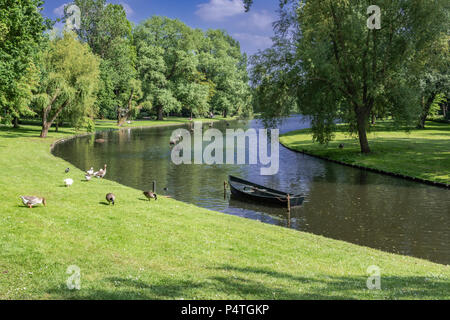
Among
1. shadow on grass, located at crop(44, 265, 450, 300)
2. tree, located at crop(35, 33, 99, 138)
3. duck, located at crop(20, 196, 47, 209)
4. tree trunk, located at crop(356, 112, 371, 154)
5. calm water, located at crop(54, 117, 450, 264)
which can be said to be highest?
tree, located at crop(35, 33, 99, 138)

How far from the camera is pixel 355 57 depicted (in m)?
43.8

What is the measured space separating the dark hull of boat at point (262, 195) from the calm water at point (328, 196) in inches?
24.7

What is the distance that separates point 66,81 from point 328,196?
150 ft

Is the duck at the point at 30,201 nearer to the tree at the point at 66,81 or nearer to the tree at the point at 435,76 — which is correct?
the tree at the point at 435,76

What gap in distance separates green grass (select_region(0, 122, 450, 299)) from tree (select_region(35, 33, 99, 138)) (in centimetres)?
3960

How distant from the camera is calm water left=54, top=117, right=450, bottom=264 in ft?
70.0

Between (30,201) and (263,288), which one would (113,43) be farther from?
(263,288)

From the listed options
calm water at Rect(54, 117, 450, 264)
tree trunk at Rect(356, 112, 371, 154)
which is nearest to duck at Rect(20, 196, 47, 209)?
calm water at Rect(54, 117, 450, 264)

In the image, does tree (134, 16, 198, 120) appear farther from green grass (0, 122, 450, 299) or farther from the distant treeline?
green grass (0, 122, 450, 299)

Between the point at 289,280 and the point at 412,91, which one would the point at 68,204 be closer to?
the point at 289,280

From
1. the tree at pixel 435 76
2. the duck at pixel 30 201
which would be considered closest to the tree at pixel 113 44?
the tree at pixel 435 76

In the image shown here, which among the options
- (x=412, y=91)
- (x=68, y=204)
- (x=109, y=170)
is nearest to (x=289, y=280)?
(x=68, y=204)

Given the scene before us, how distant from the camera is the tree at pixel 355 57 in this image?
40.9m

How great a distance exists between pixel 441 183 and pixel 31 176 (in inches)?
1266
